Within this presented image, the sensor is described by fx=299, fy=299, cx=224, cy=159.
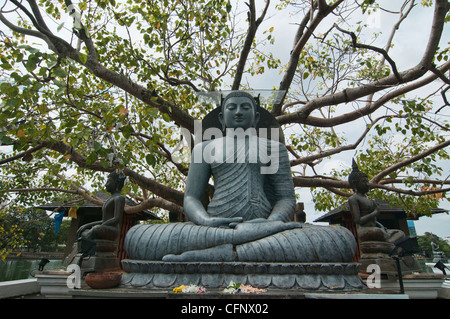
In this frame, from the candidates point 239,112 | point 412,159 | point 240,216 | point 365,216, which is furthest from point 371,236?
point 239,112

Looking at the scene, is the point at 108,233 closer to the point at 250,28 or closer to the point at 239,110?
the point at 239,110

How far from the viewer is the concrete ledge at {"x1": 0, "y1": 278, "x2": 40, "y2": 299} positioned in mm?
5129

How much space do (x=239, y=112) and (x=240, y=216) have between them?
145 centimetres

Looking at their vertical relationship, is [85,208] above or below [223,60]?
below

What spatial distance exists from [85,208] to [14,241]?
4.26m

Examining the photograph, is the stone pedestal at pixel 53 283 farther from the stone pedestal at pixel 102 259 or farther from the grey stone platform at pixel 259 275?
the grey stone platform at pixel 259 275

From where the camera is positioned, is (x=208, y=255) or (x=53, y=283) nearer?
(x=208, y=255)

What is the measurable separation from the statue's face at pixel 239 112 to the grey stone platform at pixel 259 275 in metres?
2.15

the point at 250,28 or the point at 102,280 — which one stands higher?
the point at 250,28

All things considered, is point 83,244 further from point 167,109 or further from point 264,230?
point 167,109

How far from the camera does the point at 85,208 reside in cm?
1216

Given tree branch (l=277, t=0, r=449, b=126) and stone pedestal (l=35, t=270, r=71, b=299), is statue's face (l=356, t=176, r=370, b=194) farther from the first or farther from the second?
stone pedestal (l=35, t=270, r=71, b=299)

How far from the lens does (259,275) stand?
2.56m

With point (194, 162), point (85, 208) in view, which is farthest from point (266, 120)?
point (85, 208)
